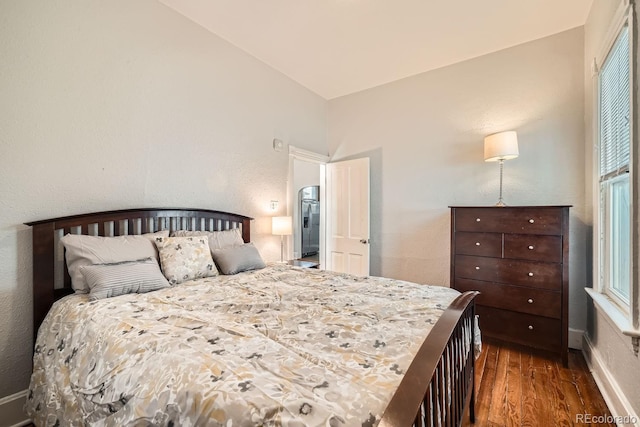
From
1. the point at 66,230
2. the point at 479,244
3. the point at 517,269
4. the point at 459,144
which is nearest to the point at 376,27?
the point at 459,144

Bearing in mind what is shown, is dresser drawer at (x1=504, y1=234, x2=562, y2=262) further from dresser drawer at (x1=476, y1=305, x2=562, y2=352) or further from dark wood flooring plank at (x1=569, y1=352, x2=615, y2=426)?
dark wood flooring plank at (x1=569, y1=352, x2=615, y2=426)

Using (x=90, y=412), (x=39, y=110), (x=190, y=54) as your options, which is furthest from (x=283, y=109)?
(x=90, y=412)

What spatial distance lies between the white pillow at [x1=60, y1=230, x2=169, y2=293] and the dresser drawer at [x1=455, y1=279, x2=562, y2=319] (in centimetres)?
286

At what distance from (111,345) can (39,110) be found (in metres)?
1.66

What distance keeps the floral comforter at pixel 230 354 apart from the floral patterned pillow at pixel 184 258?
27 centimetres

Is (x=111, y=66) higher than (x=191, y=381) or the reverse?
higher

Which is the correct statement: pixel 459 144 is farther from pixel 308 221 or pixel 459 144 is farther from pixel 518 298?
pixel 308 221

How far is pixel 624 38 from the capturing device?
1769 millimetres

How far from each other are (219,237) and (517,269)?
2.70 m

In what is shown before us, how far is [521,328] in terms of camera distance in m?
2.52

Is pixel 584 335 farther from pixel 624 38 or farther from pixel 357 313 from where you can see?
pixel 357 313

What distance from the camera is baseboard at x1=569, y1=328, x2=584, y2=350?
8.61 ft

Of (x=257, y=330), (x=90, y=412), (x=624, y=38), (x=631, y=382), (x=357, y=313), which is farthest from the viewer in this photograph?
(x=624, y=38)

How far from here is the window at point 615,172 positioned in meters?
1.80
